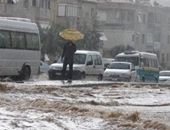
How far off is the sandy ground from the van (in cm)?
1352

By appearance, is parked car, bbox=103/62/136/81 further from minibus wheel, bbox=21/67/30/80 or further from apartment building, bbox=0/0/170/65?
apartment building, bbox=0/0/170/65

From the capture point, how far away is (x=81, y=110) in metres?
14.1

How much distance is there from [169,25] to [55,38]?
153ft

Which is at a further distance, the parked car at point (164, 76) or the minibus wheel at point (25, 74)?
the parked car at point (164, 76)

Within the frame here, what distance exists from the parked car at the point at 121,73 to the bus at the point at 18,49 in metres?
8.64

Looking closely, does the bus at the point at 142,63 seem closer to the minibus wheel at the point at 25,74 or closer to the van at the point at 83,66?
the van at the point at 83,66

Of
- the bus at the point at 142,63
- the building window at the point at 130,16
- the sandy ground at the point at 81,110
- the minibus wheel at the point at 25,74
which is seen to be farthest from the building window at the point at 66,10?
the sandy ground at the point at 81,110

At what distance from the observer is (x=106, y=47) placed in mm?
88688

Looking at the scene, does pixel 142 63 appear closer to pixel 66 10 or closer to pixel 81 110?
pixel 81 110

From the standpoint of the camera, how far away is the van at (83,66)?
3544 centimetres

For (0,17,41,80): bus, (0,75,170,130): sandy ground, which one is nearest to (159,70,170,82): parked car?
(0,17,41,80): bus

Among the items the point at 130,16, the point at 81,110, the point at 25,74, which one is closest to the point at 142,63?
the point at 25,74

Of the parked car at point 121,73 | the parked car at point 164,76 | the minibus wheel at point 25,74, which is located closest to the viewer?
the minibus wheel at point 25,74

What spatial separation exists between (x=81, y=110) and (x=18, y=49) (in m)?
16.7
